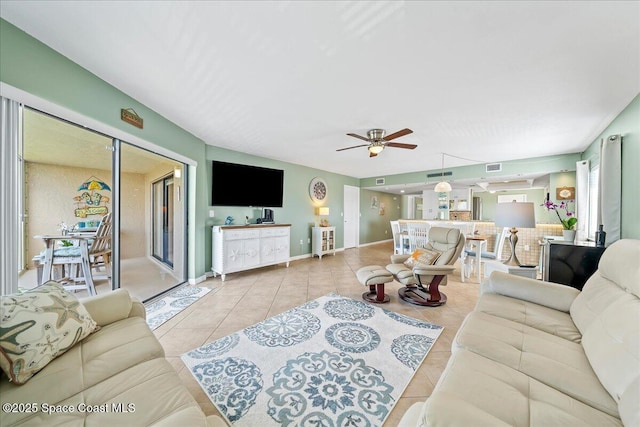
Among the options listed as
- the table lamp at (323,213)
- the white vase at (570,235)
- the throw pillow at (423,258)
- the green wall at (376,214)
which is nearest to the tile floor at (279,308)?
the throw pillow at (423,258)

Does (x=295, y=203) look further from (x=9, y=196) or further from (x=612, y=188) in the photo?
(x=612, y=188)

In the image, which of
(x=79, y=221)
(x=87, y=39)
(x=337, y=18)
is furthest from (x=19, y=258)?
(x=337, y=18)

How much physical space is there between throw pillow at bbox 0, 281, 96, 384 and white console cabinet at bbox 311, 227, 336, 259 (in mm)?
4655

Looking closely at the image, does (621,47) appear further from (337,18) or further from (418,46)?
(337,18)

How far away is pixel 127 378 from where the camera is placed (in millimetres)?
1031

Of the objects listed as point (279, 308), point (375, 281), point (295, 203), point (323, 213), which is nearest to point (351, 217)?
point (323, 213)

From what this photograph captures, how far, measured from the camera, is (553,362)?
1134 millimetres

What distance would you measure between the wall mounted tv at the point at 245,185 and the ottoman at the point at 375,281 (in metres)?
2.64

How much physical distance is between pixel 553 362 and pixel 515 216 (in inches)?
84.7

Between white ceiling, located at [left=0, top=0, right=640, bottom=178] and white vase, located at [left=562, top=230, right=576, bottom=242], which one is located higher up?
white ceiling, located at [left=0, top=0, right=640, bottom=178]

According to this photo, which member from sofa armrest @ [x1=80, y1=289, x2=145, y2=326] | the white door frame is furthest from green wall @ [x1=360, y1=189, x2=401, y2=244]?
sofa armrest @ [x1=80, y1=289, x2=145, y2=326]

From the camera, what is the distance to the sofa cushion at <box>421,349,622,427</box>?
0.75 metres

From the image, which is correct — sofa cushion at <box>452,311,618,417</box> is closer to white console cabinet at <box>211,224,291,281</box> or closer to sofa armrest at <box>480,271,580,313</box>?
sofa armrest at <box>480,271,580,313</box>

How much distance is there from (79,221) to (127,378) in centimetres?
207
